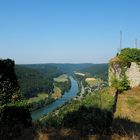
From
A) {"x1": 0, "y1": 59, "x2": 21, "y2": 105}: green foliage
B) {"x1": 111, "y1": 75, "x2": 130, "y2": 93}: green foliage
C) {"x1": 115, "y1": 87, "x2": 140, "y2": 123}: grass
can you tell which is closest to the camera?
{"x1": 0, "y1": 59, "x2": 21, "y2": 105}: green foliage

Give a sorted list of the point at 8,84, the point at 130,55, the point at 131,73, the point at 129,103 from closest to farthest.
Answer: the point at 8,84, the point at 129,103, the point at 131,73, the point at 130,55

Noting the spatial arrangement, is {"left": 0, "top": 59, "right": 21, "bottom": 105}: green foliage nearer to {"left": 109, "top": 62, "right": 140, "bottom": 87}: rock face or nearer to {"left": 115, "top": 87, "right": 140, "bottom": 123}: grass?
{"left": 115, "top": 87, "right": 140, "bottom": 123}: grass

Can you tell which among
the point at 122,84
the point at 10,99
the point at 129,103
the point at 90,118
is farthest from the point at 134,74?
the point at 90,118

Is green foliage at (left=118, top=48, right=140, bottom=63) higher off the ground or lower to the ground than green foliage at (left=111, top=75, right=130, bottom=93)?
higher

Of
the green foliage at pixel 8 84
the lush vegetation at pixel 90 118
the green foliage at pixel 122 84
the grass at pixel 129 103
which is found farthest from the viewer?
the green foliage at pixel 122 84

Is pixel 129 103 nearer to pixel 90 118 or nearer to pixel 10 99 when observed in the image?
pixel 10 99

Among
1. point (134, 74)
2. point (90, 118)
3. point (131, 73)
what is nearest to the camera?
point (90, 118)

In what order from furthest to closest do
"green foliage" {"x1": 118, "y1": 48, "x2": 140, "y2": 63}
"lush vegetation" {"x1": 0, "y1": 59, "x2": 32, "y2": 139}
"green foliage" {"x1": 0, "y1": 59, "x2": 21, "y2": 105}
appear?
1. "green foliage" {"x1": 118, "y1": 48, "x2": 140, "y2": 63}
2. "green foliage" {"x1": 0, "y1": 59, "x2": 21, "y2": 105}
3. "lush vegetation" {"x1": 0, "y1": 59, "x2": 32, "y2": 139}

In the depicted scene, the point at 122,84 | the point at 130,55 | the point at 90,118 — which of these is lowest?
the point at 90,118

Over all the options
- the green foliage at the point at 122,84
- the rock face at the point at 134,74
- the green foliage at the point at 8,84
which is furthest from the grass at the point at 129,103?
the green foliage at the point at 8,84

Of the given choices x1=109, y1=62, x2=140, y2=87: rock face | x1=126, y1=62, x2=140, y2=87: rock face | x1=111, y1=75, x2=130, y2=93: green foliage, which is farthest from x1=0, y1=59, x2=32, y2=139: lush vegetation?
x1=126, y1=62, x2=140, y2=87: rock face

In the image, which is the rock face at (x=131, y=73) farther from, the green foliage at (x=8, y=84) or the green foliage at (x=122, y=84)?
the green foliage at (x=8, y=84)
